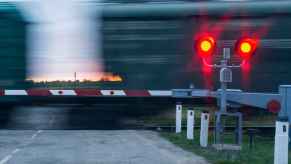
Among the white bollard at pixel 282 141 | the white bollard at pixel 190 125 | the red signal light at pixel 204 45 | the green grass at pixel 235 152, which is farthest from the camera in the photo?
the white bollard at pixel 190 125

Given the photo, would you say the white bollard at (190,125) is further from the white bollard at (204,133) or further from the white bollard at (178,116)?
the white bollard at (178,116)

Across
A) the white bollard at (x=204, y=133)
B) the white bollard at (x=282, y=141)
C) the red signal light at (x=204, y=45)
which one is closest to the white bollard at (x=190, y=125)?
the white bollard at (x=204, y=133)

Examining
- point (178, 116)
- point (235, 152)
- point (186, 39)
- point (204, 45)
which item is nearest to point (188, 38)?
point (186, 39)

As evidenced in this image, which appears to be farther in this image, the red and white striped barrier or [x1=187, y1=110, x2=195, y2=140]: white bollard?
the red and white striped barrier

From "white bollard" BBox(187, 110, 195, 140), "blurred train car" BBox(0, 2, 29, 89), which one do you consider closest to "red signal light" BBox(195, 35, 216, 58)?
"white bollard" BBox(187, 110, 195, 140)

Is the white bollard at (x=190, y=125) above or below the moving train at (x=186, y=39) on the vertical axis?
below

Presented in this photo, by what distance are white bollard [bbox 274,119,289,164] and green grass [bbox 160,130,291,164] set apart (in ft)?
5.12

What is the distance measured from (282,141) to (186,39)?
10.9 metres

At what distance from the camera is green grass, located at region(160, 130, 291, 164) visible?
42.1ft

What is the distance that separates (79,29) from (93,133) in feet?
11.3

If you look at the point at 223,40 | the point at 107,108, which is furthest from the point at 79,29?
the point at 223,40

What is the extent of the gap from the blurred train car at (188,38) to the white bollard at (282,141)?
10461mm

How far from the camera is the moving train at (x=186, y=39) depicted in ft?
70.1

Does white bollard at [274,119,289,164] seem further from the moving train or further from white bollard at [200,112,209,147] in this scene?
the moving train
